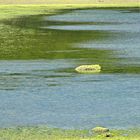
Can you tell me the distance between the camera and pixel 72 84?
41.9 m

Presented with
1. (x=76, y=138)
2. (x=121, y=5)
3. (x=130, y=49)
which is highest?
(x=76, y=138)

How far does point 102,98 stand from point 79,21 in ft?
234

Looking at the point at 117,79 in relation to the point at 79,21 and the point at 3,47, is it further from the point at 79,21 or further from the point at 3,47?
the point at 79,21

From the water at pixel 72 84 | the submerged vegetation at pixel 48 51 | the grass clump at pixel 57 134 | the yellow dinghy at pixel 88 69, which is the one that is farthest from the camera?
the yellow dinghy at pixel 88 69

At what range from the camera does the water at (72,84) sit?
3167 cm

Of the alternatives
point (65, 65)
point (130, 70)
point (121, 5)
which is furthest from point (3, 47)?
point (121, 5)

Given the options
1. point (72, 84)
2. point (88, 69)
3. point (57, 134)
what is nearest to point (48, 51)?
point (88, 69)

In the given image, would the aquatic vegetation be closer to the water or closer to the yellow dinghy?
the yellow dinghy

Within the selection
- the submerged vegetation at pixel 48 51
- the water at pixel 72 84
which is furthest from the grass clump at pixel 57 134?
the water at pixel 72 84

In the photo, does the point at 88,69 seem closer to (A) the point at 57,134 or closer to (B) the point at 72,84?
(B) the point at 72,84

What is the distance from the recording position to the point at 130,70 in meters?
48.2

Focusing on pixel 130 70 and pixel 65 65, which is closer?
pixel 130 70

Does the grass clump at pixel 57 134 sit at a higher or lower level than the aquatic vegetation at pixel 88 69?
higher

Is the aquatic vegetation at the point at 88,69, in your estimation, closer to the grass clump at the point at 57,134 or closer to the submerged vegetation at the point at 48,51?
the submerged vegetation at the point at 48,51
